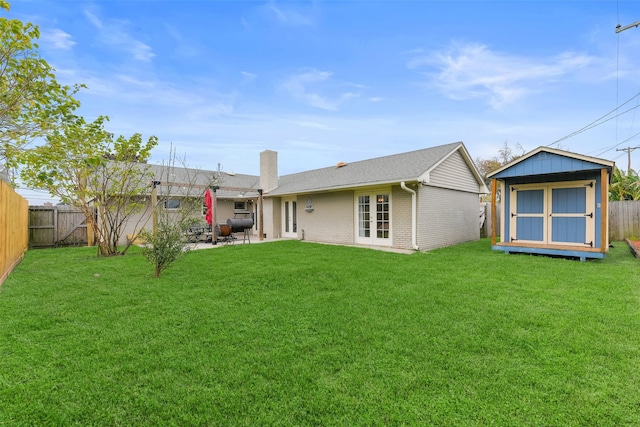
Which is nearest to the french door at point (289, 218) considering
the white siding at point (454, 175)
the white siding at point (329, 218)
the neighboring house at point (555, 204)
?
the white siding at point (329, 218)

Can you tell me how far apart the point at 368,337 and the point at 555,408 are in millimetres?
1602

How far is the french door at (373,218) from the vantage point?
10.7 m

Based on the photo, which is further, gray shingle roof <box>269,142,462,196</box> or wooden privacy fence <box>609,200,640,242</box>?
wooden privacy fence <box>609,200,640,242</box>

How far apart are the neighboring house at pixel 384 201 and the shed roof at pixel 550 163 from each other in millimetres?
2365

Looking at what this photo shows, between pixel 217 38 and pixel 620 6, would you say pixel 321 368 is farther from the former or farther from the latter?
pixel 620 6

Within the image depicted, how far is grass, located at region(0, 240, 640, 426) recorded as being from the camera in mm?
2078

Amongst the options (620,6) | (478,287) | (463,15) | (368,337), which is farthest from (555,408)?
(620,6)

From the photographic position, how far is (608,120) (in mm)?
16469

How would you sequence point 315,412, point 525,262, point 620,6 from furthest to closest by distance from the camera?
point 620,6 < point 525,262 < point 315,412

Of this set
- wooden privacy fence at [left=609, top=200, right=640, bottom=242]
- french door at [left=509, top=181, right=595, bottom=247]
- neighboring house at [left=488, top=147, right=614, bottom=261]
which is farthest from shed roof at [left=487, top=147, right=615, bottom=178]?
wooden privacy fence at [left=609, top=200, right=640, bottom=242]

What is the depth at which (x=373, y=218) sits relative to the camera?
11102 mm

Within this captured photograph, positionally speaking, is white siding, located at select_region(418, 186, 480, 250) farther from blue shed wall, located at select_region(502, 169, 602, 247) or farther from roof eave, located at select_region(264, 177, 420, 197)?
blue shed wall, located at select_region(502, 169, 602, 247)

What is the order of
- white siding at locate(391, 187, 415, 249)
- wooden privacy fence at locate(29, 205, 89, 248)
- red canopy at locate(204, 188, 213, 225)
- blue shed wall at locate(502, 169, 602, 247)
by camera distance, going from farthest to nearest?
red canopy at locate(204, 188, 213, 225) → wooden privacy fence at locate(29, 205, 89, 248) → white siding at locate(391, 187, 415, 249) → blue shed wall at locate(502, 169, 602, 247)

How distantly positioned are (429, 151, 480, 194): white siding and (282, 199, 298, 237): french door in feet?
21.7
